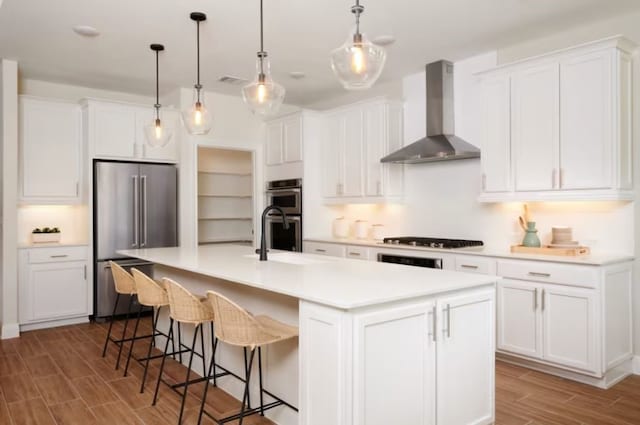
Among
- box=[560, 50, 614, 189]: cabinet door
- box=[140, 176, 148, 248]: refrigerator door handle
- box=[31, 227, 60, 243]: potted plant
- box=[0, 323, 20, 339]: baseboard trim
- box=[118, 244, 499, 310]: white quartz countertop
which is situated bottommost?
box=[0, 323, 20, 339]: baseboard trim

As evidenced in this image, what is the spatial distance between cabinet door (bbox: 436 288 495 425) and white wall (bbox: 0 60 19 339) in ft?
14.5

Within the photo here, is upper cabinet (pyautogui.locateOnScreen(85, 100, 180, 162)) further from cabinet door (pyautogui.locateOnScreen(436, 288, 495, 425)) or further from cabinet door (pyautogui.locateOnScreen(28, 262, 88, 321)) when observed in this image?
cabinet door (pyautogui.locateOnScreen(436, 288, 495, 425))

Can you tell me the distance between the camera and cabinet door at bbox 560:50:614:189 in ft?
11.2

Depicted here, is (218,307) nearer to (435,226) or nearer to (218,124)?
(435,226)

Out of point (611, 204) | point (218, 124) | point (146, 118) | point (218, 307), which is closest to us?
point (218, 307)

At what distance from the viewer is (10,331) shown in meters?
4.64

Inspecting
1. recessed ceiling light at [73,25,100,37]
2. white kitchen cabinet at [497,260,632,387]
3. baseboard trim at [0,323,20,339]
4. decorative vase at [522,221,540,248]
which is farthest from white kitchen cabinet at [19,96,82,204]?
decorative vase at [522,221,540,248]

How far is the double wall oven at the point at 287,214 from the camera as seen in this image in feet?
19.2

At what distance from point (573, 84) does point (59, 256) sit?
526 cm

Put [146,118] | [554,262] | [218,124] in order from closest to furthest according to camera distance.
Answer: [554,262]
[146,118]
[218,124]

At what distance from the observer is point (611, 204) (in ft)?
12.1

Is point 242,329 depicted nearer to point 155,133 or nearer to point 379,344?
point 379,344

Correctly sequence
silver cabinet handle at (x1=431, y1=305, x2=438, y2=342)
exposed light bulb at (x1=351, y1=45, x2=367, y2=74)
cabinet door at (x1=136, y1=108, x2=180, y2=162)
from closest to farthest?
silver cabinet handle at (x1=431, y1=305, x2=438, y2=342) < exposed light bulb at (x1=351, y1=45, x2=367, y2=74) < cabinet door at (x1=136, y1=108, x2=180, y2=162)

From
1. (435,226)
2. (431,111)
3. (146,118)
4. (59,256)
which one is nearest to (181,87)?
(146,118)
